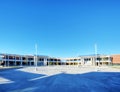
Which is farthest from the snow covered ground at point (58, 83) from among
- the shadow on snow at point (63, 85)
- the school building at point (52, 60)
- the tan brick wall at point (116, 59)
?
the tan brick wall at point (116, 59)

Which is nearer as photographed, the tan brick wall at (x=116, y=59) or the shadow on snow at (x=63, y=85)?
the shadow on snow at (x=63, y=85)

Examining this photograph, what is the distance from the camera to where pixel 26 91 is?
391 inches

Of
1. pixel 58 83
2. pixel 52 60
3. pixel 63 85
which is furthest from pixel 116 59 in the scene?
pixel 63 85

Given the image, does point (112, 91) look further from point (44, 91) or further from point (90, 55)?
point (90, 55)

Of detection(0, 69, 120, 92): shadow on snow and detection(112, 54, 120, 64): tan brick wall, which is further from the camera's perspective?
detection(112, 54, 120, 64): tan brick wall

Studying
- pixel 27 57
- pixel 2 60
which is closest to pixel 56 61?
pixel 27 57

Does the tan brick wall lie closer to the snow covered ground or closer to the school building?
the school building

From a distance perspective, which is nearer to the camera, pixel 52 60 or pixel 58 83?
pixel 58 83

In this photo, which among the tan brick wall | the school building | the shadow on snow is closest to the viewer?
the shadow on snow

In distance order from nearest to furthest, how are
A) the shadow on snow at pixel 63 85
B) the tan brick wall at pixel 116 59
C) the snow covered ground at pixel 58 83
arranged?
Result: the shadow on snow at pixel 63 85 < the snow covered ground at pixel 58 83 < the tan brick wall at pixel 116 59

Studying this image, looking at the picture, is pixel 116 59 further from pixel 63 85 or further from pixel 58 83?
pixel 63 85

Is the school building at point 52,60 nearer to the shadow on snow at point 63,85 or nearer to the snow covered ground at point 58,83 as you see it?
the snow covered ground at point 58,83

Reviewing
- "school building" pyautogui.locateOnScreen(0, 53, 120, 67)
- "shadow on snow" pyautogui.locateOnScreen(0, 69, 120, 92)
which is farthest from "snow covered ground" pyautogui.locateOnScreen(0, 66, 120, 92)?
"school building" pyautogui.locateOnScreen(0, 53, 120, 67)

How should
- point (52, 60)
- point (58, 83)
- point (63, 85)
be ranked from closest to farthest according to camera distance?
point (63, 85) < point (58, 83) < point (52, 60)
